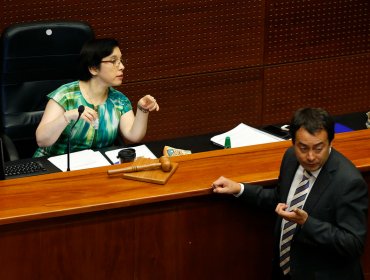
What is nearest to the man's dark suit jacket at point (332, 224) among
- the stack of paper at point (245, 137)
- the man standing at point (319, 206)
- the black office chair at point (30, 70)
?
the man standing at point (319, 206)

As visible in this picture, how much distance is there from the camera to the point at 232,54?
5523 mm

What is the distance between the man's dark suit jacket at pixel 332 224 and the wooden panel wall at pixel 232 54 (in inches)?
88.2

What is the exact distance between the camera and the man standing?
301 centimetres

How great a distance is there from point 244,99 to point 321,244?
2.76 m

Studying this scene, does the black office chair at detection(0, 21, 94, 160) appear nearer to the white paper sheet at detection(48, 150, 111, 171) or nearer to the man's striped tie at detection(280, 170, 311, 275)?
the white paper sheet at detection(48, 150, 111, 171)

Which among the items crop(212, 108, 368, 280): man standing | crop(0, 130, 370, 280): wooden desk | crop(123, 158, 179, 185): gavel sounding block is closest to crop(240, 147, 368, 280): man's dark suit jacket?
crop(212, 108, 368, 280): man standing

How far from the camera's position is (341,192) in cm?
302

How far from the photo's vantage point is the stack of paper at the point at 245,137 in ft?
14.0

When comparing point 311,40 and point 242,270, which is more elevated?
point 311,40

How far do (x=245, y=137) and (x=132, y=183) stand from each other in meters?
1.10

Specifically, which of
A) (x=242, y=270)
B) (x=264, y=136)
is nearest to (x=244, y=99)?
(x=264, y=136)

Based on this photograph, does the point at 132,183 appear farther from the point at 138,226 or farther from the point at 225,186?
the point at 225,186

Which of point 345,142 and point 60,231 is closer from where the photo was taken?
point 60,231

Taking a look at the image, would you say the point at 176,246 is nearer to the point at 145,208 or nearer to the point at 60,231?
the point at 145,208
